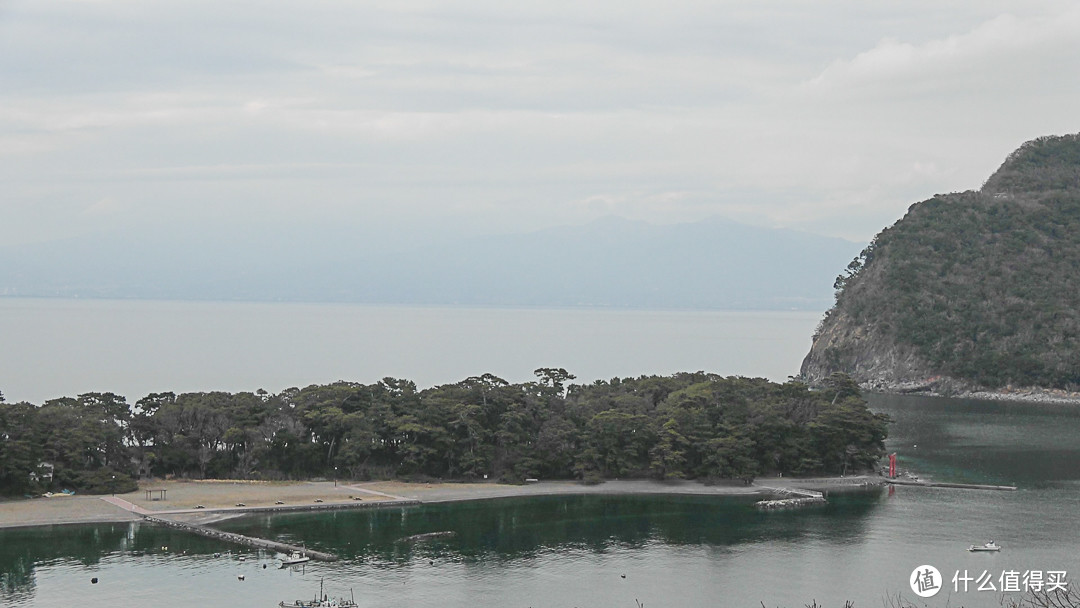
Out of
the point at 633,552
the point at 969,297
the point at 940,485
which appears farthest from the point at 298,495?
the point at 969,297

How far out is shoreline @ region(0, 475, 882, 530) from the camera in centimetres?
4144

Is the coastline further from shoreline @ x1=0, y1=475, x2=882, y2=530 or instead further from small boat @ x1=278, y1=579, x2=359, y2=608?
small boat @ x1=278, y1=579, x2=359, y2=608

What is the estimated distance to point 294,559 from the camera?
35.9 m

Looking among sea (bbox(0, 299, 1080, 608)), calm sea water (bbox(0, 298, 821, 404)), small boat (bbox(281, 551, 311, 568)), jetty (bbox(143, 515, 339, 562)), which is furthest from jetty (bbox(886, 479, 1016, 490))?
calm sea water (bbox(0, 298, 821, 404))

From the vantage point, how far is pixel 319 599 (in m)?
31.3

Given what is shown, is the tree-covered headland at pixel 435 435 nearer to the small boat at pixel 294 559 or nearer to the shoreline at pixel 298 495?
the shoreline at pixel 298 495

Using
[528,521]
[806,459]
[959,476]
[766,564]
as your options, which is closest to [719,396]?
[806,459]

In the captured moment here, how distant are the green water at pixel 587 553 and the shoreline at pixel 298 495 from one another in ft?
3.39

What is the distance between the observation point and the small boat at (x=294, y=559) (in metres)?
35.6

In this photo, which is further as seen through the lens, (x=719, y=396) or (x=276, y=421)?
(x=719, y=396)

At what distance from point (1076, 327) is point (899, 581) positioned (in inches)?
3321

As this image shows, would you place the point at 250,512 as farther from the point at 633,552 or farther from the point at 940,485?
the point at 940,485

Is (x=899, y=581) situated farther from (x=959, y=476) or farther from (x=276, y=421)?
(x=276, y=421)

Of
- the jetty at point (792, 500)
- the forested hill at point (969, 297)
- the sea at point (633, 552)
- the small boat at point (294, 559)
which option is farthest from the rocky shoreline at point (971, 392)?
the small boat at point (294, 559)
